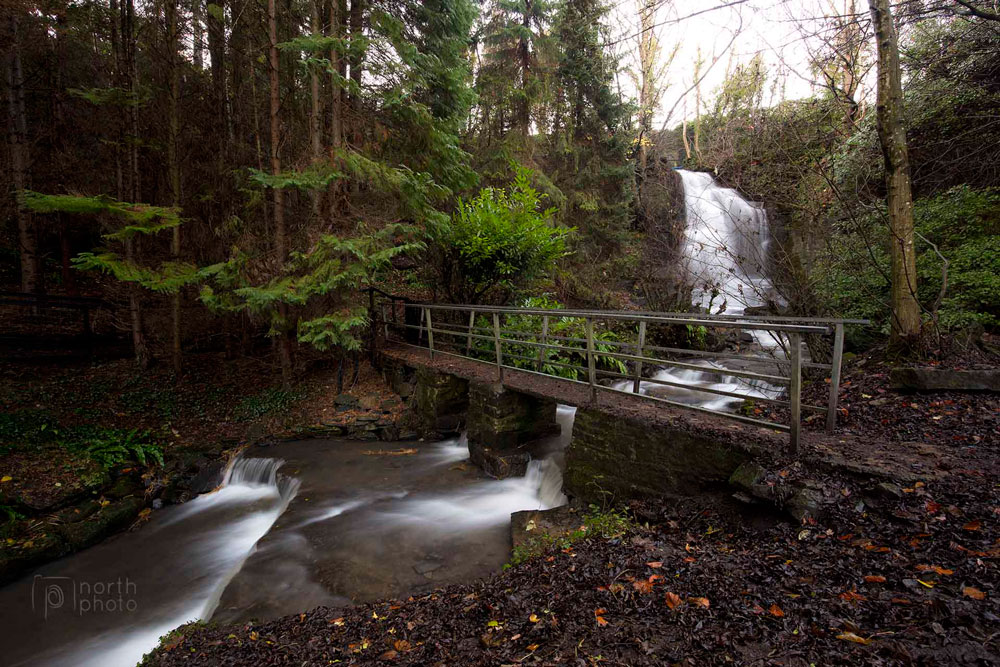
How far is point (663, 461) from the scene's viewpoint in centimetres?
425

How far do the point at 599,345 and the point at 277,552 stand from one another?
627cm

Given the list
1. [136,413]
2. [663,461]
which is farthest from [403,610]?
[136,413]

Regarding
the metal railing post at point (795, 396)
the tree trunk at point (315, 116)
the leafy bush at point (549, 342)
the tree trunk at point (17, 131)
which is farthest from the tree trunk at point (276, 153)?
the metal railing post at point (795, 396)

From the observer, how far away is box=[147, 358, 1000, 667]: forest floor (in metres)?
2.07

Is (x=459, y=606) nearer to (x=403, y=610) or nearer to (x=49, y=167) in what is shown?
(x=403, y=610)

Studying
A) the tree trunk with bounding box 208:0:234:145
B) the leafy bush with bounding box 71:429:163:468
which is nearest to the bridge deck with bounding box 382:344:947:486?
the leafy bush with bounding box 71:429:163:468

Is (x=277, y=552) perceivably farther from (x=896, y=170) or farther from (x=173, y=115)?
(x=173, y=115)

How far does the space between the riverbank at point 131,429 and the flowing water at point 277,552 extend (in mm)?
Answer: 387

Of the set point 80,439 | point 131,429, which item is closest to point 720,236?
point 131,429

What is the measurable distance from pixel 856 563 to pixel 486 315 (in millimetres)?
7015

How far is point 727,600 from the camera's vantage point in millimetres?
2467

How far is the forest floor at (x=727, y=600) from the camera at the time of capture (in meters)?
2.07

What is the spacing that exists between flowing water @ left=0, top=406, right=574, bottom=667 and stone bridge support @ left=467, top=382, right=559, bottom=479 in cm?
20

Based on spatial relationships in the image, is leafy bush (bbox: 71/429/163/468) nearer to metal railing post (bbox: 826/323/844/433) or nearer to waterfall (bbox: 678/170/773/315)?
metal railing post (bbox: 826/323/844/433)
